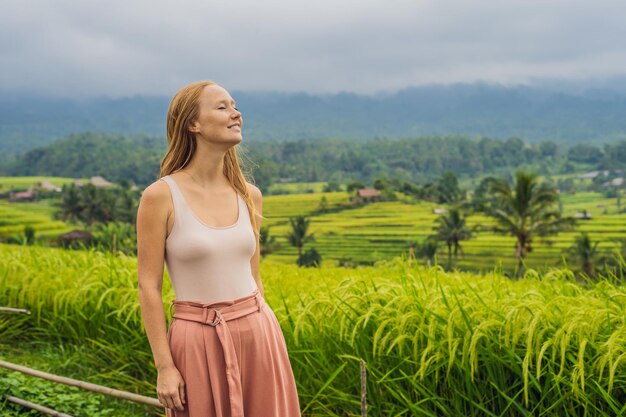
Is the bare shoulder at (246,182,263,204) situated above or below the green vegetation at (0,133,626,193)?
above

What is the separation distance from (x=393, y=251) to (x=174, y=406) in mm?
67141

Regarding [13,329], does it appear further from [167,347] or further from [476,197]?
[476,197]

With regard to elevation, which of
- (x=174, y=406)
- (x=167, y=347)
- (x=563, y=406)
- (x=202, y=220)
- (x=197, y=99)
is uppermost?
(x=197, y=99)

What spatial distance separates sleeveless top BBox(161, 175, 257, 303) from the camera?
172cm

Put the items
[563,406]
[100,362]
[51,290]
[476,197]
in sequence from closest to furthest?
[563,406] < [100,362] < [51,290] < [476,197]

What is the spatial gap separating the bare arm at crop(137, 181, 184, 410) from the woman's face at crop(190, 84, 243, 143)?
0.56 ft

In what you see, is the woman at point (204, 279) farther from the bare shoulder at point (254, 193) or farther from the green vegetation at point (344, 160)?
the green vegetation at point (344, 160)

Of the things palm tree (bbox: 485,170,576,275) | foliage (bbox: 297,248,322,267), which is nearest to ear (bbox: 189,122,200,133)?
palm tree (bbox: 485,170,576,275)

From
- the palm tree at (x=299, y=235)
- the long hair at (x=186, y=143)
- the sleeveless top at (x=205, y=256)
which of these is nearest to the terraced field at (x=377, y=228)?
the palm tree at (x=299, y=235)

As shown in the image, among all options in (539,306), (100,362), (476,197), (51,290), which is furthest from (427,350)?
(476,197)

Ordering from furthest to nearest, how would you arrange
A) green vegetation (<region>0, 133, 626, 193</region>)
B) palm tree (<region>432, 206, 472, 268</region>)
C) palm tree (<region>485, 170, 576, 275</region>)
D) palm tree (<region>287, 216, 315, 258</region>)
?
green vegetation (<region>0, 133, 626, 193</region>) → palm tree (<region>287, 216, 315, 258</region>) → palm tree (<region>432, 206, 472, 268</region>) → palm tree (<region>485, 170, 576, 275</region>)

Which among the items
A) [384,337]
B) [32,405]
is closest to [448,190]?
[32,405]

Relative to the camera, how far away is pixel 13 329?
5.10m

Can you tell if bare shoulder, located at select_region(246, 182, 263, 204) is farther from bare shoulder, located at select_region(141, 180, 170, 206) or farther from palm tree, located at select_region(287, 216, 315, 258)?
palm tree, located at select_region(287, 216, 315, 258)
